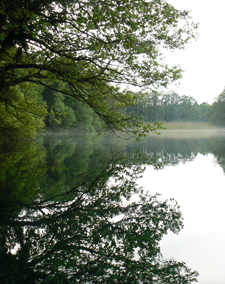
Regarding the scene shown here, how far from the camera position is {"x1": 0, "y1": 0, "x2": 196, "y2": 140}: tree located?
10602 millimetres

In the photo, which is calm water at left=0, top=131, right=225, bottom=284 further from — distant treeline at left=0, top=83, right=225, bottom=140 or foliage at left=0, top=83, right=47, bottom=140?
foliage at left=0, top=83, right=47, bottom=140

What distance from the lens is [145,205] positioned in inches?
213

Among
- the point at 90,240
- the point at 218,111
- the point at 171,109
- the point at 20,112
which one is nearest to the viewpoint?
the point at 90,240

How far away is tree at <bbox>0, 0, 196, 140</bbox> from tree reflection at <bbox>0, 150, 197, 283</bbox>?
6.93 m

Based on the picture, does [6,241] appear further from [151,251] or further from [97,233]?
[151,251]

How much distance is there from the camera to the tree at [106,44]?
1060 cm

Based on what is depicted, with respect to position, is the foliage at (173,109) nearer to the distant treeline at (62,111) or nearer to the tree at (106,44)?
the distant treeline at (62,111)

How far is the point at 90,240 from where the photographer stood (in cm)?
369

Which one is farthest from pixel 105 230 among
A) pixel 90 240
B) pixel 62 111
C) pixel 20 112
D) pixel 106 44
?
pixel 62 111

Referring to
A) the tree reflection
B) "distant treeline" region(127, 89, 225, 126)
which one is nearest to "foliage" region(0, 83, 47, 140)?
the tree reflection

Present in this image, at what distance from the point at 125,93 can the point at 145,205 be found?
8701mm

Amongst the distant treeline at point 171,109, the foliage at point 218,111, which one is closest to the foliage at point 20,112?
the foliage at point 218,111

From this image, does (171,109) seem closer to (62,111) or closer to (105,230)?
(62,111)

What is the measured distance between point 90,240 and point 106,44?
30.8ft
